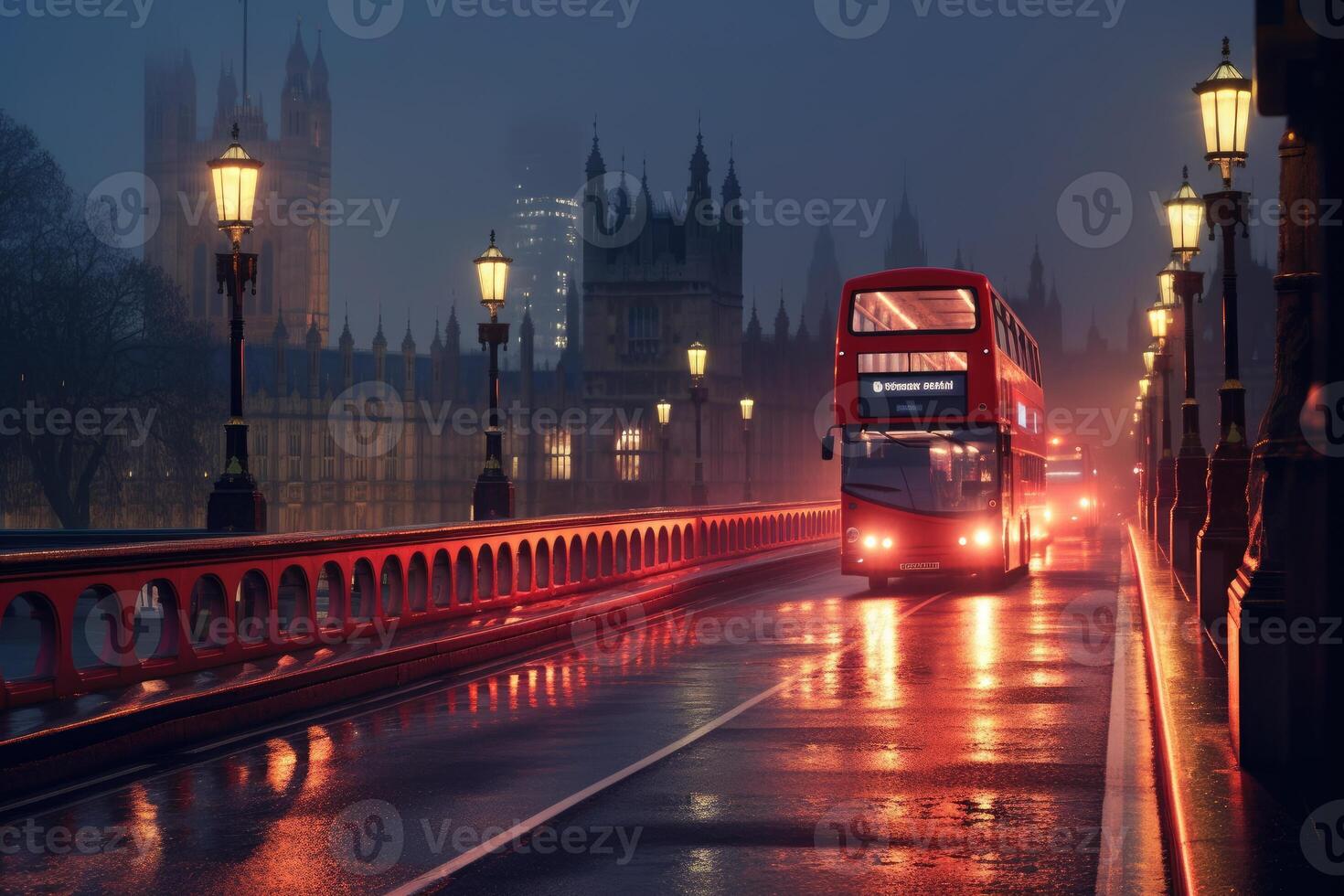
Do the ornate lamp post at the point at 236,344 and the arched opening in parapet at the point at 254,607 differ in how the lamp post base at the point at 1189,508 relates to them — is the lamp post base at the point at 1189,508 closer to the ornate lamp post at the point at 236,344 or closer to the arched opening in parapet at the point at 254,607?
the ornate lamp post at the point at 236,344

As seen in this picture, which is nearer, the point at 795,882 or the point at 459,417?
the point at 795,882

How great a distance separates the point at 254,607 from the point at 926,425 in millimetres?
13314

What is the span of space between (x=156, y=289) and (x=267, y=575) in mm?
37608

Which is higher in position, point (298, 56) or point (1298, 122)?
point (298, 56)

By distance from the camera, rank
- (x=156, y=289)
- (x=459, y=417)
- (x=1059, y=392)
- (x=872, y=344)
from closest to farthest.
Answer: (x=872, y=344), (x=156, y=289), (x=459, y=417), (x=1059, y=392)

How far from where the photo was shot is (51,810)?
30.6ft

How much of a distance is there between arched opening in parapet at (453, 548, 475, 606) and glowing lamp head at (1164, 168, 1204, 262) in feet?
34.8

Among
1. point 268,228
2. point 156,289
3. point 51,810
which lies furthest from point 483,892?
point 268,228

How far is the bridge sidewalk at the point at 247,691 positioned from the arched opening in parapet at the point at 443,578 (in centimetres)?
47

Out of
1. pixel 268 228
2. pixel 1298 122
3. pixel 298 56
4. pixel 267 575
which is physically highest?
pixel 298 56

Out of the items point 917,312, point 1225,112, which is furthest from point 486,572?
point 1225,112

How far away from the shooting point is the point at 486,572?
21.5 m

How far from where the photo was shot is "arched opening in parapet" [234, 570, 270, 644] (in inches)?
588

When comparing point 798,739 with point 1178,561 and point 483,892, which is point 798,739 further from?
point 1178,561
